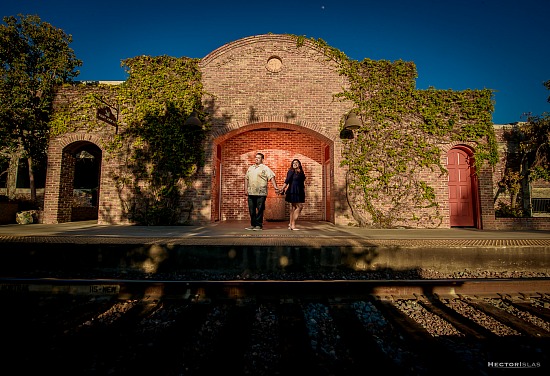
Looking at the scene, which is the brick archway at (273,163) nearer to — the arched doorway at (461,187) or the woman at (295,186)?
the woman at (295,186)

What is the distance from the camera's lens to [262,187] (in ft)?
19.7

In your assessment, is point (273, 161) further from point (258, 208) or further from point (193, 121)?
point (258, 208)

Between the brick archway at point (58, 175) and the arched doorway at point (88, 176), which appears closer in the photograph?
the brick archway at point (58, 175)

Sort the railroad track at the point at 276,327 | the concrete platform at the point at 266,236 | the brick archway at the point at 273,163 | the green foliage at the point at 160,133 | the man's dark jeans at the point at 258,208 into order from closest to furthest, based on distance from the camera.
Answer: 1. the railroad track at the point at 276,327
2. the concrete platform at the point at 266,236
3. the man's dark jeans at the point at 258,208
4. the green foliage at the point at 160,133
5. the brick archway at the point at 273,163

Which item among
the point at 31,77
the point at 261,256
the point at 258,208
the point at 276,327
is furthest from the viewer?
the point at 31,77

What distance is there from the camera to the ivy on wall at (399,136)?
7.79m

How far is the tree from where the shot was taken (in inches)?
338

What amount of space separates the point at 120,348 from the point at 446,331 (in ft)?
8.28

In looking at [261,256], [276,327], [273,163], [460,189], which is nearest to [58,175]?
[273,163]

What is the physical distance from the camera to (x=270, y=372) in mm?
1497

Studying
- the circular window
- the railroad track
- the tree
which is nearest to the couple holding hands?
the railroad track

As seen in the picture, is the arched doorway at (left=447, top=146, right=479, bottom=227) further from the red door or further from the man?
the man

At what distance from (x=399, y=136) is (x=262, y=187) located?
4974mm

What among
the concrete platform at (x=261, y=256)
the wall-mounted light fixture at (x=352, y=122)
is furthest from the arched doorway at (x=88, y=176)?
the wall-mounted light fixture at (x=352, y=122)
